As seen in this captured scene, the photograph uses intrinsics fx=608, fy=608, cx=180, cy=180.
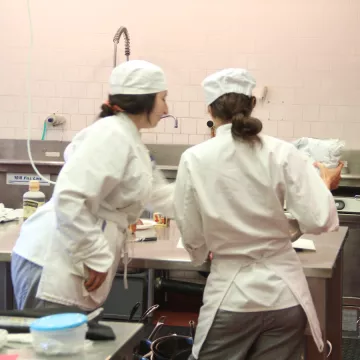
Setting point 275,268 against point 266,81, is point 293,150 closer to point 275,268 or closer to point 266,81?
point 275,268

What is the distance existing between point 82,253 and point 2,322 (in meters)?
0.40

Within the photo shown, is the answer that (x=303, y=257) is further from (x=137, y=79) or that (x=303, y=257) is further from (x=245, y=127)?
(x=137, y=79)

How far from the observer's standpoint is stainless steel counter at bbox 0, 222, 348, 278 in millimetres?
2070

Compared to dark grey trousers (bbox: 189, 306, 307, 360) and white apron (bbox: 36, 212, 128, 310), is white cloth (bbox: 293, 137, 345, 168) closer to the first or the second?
dark grey trousers (bbox: 189, 306, 307, 360)

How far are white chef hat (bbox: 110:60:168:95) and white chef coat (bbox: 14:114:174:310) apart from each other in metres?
0.09

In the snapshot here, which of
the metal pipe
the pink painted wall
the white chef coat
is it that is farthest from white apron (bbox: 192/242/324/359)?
the pink painted wall

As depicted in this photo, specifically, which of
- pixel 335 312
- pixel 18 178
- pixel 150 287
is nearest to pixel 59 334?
Answer: pixel 335 312

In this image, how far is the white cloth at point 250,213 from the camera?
1.84 metres

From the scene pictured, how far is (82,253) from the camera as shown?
178cm

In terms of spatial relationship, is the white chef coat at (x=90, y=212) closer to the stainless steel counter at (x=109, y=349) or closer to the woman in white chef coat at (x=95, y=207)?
the woman in white chef coat at (x=95, y=207)

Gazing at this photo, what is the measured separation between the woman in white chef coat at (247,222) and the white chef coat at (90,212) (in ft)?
0.56

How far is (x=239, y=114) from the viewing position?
6.17ft

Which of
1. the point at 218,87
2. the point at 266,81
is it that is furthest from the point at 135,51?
the point at 218,87

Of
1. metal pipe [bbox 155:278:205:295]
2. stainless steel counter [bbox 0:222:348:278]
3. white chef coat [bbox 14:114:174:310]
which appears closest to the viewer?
white chef coat [bbox 14:114:174:310]
